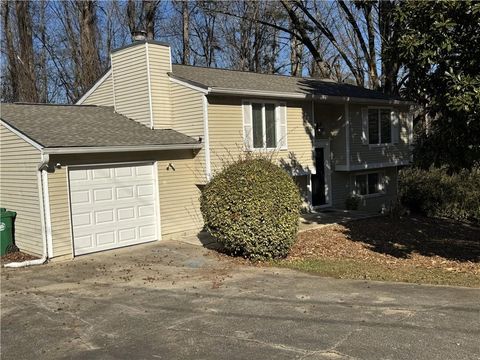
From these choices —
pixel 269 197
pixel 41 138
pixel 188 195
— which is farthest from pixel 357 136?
pixel 41 138

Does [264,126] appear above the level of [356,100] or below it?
below

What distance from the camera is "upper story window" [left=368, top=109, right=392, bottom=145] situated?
65.3 ft

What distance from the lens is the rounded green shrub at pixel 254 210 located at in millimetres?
10922

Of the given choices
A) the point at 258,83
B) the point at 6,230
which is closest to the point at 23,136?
the point at 6,230

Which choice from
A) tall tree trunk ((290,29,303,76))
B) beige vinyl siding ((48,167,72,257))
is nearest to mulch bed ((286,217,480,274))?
beige vinyl siding ((48,167,72,257))

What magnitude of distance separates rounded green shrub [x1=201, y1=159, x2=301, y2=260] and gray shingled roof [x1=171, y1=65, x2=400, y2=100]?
416cm

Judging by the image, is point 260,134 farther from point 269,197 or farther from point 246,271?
point 246,271

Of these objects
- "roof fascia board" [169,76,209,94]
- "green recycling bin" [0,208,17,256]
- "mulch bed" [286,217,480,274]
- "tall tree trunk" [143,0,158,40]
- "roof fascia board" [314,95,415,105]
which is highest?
"tall tree trunk" [143,0,158,40]

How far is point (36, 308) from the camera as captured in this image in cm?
785

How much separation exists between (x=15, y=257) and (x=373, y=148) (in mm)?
13469

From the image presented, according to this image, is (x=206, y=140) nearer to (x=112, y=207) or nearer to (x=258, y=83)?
(x=112, y=207)

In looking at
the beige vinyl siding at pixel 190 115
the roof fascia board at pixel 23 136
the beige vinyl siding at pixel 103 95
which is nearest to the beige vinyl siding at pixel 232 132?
the beige vinyl siding at pixel 190 115

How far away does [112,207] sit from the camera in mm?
12789

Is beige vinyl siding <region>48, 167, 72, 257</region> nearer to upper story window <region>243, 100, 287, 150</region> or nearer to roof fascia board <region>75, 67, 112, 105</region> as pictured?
upper story window <region>243, 100, 287, 150</region>
